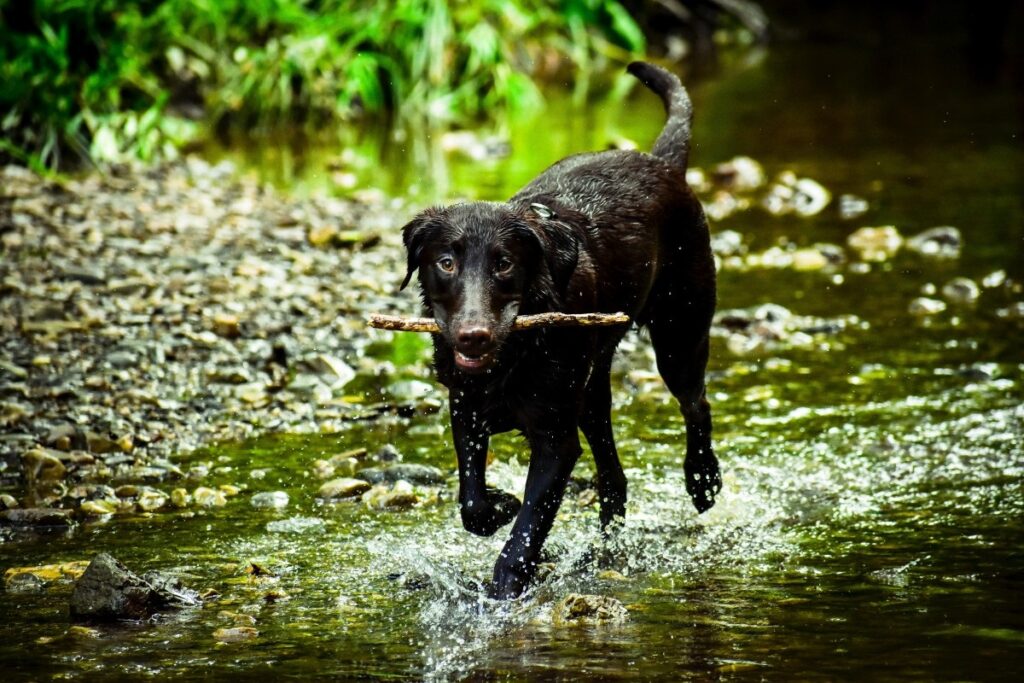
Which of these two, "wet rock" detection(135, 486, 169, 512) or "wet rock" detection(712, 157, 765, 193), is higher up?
"wet rock" detection(712, 157, 765, 193)

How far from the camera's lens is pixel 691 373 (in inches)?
234

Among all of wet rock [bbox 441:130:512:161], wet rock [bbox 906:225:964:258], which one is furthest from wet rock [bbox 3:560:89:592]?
wet rock [bbox 441:130:512:161]

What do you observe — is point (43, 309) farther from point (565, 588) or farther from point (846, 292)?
point (846, 292)

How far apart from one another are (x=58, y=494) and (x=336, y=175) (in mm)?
8274

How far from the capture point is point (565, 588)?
4898 mm

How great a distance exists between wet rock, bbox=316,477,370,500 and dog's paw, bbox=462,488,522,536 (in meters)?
0.84

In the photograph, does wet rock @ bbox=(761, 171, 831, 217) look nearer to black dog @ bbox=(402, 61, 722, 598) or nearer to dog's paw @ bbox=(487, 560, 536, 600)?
black dog @ bbox=(402, 61, 722, 598)

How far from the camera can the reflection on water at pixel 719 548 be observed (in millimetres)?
4082

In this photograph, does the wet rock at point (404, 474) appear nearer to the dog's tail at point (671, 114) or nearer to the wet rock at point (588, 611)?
the wet rock at point (588, 611)

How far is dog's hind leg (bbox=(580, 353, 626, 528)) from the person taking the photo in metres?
5.54

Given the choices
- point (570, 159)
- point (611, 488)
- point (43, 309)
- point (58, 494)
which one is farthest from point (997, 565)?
point (43, 309)

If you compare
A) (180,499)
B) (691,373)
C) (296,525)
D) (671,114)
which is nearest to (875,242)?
(671,114)

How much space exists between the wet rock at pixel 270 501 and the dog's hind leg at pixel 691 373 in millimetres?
1633

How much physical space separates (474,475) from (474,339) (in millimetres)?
827
